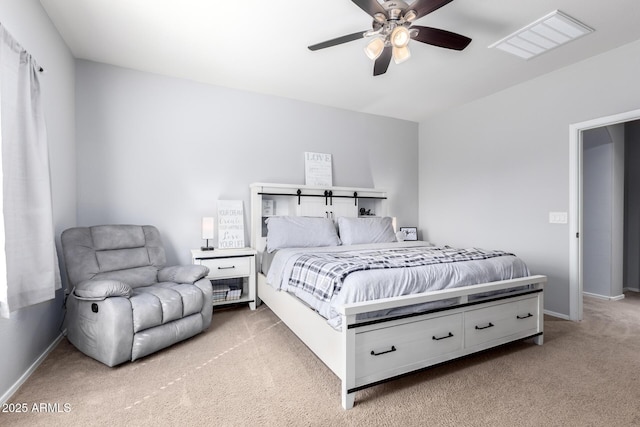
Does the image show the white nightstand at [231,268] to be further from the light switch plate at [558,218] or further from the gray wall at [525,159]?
the light switch plate at [558,218]

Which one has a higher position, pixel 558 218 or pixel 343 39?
pixel 343 39

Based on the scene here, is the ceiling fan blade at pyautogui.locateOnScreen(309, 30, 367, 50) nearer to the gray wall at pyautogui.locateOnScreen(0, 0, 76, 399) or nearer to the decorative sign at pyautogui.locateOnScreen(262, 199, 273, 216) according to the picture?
the gray wall at pyautogui.locateOnScreen(0, 0, 76, 399)

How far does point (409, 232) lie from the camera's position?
186 inches

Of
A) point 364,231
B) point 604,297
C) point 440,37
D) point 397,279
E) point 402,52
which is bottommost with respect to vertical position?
point 604,297

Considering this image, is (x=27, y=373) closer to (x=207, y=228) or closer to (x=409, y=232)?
(x=207, y=228)

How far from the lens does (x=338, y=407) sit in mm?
1735

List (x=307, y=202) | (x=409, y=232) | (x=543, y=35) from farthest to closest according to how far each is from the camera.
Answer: (x=409, y=232)
(x=307, y=202)
(x=543, y=35)

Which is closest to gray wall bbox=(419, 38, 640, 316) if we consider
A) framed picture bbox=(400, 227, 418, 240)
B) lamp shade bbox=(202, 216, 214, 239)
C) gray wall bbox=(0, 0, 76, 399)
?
framed picture bbox=(400, 227, 418, 240)

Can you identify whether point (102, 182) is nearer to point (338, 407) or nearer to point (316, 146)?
point (316, 146)

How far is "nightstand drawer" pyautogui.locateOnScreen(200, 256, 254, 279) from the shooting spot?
324cm

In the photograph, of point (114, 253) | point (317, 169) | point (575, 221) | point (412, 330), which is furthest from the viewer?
point (317, 169)

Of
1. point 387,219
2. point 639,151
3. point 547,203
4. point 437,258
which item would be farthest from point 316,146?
point 639,151

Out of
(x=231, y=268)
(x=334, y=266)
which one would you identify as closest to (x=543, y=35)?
(x=334, y=266)

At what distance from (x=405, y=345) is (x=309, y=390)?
0.65 meters
